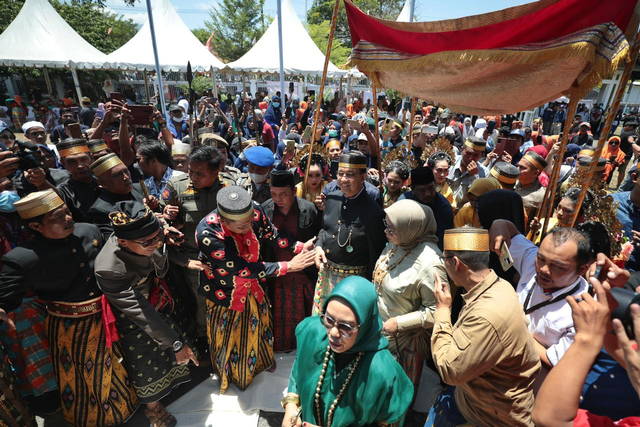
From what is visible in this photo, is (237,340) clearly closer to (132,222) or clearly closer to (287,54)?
(132,222)

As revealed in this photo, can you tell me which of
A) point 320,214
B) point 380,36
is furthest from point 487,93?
point 320,214

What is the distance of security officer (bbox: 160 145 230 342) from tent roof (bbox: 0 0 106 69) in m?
14.3

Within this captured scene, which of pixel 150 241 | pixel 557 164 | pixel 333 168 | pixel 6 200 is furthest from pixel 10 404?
pixel 557 164

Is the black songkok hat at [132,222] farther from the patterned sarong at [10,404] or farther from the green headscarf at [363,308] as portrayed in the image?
the green headscarf at [363,308]

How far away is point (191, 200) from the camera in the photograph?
11.3 feet

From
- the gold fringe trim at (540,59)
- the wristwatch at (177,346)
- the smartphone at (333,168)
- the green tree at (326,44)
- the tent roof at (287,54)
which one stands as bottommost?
the wristwatch at (177,346)

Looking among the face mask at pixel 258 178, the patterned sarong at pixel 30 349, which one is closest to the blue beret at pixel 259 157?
the face mask at pixel 258 178

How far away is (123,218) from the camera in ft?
7.89

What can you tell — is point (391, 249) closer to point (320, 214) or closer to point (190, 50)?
point (320, 214)

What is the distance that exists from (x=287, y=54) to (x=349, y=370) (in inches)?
575

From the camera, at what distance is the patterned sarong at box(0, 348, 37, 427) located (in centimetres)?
233

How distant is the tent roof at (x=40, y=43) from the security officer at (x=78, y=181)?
1356 cm

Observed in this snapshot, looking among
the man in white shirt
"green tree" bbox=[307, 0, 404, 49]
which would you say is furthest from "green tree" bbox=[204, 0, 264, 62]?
the man in white shirt

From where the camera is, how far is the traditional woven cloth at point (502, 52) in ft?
6.56
